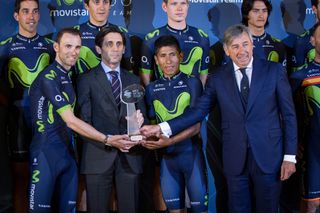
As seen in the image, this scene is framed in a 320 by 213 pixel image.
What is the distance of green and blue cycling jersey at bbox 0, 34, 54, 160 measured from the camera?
4.50 meters

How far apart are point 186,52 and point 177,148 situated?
40.4 inches

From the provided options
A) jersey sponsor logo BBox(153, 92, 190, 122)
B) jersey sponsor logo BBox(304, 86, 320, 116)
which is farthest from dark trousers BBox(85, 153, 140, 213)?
jersey sponsor logo BBox(304, 86, 320, 116)

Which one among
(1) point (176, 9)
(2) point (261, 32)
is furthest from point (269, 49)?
(1) point (176, 9)

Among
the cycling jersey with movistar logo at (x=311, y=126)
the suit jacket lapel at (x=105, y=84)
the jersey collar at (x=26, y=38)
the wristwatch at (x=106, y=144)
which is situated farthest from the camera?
the jersey collar at (x=26, y=38)

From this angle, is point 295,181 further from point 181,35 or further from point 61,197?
point 61,197

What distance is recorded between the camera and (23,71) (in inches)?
177

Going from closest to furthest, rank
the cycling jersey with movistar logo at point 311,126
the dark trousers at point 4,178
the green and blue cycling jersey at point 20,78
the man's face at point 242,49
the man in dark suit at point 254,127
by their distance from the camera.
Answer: the man in dark suit at point 254,127, the man's face at point 242,49, the cycling jersey with movistar logo at point 311,126, the green and blue cycling jersey at point 20,78, the dark trousers at point 4,178

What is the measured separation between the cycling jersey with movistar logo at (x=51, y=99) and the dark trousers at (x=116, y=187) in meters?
0.49

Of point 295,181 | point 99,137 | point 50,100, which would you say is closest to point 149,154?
point 99,137

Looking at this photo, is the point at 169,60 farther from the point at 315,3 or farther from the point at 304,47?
the point at 315,3

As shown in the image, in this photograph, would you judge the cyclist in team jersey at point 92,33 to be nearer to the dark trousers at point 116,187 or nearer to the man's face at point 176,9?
the man's face at point 176,9

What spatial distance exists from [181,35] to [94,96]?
123 cm

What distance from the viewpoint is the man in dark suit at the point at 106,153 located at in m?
3.86

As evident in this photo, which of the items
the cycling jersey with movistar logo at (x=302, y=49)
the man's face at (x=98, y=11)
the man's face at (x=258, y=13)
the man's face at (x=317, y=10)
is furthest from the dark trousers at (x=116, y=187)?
the man's face at (x=317, y=10)
